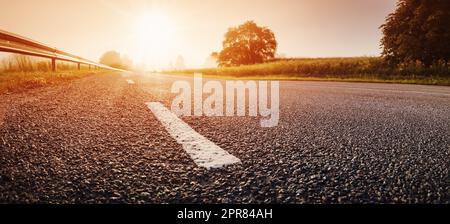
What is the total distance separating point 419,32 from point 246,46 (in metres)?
38.5

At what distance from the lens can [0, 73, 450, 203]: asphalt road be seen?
1.18m

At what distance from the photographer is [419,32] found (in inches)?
797

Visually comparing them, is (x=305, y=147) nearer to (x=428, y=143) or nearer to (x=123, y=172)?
(x=428, y=143)

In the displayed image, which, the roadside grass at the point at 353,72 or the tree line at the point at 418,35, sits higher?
the tree line at the point at 418,35

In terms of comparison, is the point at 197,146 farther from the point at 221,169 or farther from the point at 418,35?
the point at 418,35

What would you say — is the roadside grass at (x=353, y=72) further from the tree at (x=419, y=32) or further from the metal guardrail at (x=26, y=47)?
the metal guardrail at (x=26, y=47)

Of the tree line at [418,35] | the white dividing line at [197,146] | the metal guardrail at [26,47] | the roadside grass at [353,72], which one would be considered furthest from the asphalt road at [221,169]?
the tree line at [418,35]

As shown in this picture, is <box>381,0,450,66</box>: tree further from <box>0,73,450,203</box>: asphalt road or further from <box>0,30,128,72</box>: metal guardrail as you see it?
<box>0,73,450,203</box>: asphalt road

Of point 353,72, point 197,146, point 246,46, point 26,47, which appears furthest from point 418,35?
point 246,46

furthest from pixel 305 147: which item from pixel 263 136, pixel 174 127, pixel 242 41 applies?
pixel 242 41

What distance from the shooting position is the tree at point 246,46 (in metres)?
57.3

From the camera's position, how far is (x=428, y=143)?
2.15 metres

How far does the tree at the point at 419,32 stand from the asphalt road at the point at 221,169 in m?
20.1
